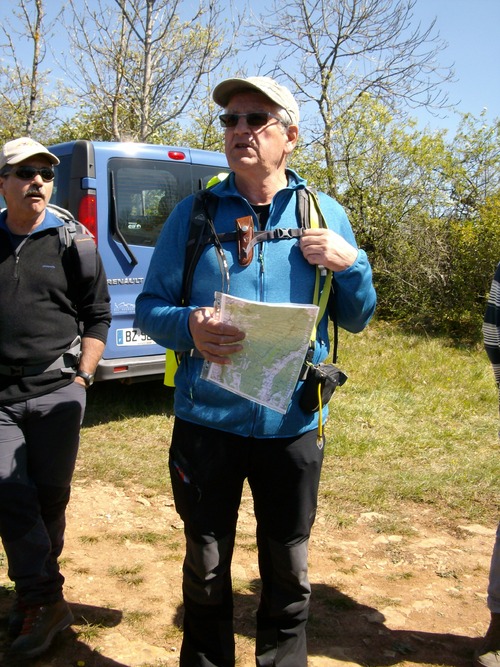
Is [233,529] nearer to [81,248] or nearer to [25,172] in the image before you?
[81,248]

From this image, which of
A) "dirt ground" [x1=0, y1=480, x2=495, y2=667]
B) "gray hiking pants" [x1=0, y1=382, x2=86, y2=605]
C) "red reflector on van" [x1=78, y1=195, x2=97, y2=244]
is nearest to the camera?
"gray hiking pants" [x1=0, y1=382, x2=86, y2=605]

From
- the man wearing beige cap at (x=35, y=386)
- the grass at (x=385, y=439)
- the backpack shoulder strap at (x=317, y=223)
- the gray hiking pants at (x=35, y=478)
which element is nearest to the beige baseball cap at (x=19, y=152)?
the man wearing beige cap at (x=35, y=386)

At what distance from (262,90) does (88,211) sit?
3460 millimetres

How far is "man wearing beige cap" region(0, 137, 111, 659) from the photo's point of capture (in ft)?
8.49

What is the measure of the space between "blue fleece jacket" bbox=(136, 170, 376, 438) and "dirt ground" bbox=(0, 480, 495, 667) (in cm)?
118

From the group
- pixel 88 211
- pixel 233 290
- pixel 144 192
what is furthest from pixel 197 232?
pixel 144 192

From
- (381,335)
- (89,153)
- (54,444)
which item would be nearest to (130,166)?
(89,153)

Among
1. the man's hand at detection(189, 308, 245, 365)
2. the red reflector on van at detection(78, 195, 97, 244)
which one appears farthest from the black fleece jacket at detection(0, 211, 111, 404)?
the red reflector on van at detection(78, 195, 97, 244)

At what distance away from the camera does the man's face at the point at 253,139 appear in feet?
6.81

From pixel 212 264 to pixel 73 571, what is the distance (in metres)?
2.05

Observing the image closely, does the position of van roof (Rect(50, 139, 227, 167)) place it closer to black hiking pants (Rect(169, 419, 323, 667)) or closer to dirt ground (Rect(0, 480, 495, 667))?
dirt ground (Rect(0, 480, 495, 667))

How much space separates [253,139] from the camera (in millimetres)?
2072

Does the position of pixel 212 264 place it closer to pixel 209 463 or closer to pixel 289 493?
pixel 209 463

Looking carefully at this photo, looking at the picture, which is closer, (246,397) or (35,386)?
(246,397)
